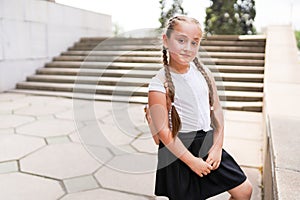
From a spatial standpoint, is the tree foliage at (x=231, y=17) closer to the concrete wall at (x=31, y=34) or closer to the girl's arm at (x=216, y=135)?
the concrete wall at (x=31, y=34)

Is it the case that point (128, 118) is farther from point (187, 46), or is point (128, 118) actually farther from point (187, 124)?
point (187, 46)

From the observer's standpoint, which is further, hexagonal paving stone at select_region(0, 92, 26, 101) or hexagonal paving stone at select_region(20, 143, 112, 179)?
hexagonal paving stone at select_region(0, 92, 26, 101)

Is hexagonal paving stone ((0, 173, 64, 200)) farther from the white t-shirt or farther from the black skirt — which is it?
the white t-shirt

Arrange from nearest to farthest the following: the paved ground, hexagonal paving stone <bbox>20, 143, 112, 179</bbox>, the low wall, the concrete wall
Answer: the low wall
the paved ground
hexagonal paving stone <bbox>20, 143, 112, 179</bbox>
the concrete wall

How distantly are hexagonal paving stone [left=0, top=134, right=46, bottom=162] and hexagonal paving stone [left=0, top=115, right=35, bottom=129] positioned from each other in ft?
1.22

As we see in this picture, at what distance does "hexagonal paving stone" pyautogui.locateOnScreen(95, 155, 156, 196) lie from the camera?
6.07ft

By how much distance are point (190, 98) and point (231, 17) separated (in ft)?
27.0

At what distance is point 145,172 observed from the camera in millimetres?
2078

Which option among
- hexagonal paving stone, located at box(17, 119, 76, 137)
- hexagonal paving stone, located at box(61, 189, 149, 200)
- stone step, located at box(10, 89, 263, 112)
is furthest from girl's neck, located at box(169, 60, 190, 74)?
stone step, located at box(10, 89, 263, 112)

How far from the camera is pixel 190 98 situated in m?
1.10

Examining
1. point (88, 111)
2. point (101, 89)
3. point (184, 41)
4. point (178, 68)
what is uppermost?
point (184, 41)

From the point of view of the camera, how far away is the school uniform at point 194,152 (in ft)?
3.62

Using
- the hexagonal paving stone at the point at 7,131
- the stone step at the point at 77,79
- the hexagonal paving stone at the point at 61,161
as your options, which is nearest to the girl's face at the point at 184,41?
the hexagonal paving stone at the point at 61,161

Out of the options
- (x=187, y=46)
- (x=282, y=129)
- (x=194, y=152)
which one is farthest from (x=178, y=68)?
(x=282, y=129)
